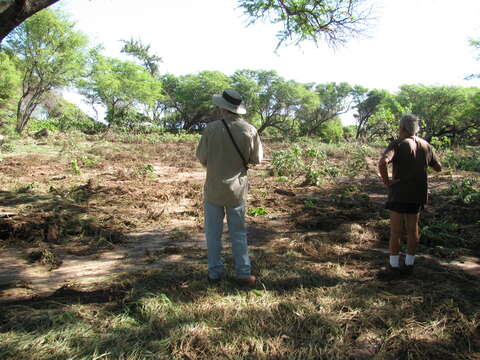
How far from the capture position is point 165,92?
39781mm

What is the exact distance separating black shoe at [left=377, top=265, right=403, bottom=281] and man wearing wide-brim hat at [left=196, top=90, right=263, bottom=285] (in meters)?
1.31

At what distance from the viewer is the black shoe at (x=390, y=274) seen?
3.23 metres

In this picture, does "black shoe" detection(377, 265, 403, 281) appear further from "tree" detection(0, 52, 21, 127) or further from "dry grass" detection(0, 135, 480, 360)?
"tree" detection(0, 52, 21, 127)

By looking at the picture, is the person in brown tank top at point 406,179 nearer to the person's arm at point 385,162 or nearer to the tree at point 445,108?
the person's arm at point 385,162

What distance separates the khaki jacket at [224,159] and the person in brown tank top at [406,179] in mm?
1356

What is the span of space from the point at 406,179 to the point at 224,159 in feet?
5.89

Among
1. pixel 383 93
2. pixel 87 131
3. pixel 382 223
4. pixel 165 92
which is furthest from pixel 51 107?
pixel 383 93

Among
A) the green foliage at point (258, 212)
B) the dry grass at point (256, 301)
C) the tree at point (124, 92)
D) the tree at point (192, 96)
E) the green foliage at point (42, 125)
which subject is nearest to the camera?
the dry grass at point (256, 301)

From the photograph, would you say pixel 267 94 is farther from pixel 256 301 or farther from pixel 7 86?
pixel 256 301

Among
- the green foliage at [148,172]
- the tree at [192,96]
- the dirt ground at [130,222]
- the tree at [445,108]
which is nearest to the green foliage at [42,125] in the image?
the tree at [192,96]

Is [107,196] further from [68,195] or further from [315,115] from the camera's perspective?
[315,115]

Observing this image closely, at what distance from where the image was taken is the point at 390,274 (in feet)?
10.7

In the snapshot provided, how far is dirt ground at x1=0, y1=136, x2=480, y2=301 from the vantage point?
11.6ft

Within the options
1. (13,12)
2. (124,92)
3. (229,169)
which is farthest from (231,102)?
(124,92)
